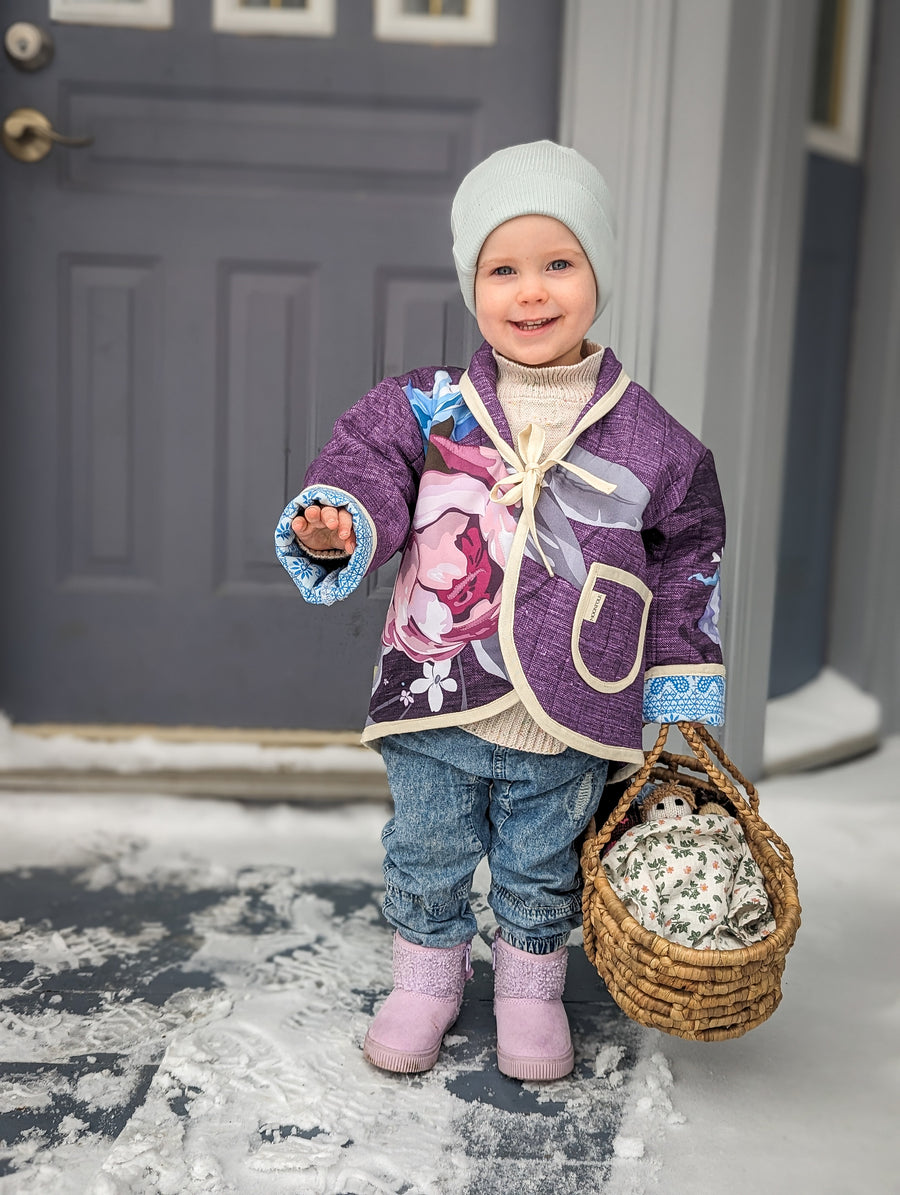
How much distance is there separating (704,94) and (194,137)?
2.69 feet

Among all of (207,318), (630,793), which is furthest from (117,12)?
(630,793)

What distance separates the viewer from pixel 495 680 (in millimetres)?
1206

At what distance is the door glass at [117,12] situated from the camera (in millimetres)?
1891

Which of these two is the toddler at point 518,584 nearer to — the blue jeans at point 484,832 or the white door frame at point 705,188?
the blue jeans at point 484,832

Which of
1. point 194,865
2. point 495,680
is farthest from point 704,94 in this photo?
point 194,865

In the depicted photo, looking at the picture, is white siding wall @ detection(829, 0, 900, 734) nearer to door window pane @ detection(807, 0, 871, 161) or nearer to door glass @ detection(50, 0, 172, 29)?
door window pane @ detection(807, 0, 871, 161)

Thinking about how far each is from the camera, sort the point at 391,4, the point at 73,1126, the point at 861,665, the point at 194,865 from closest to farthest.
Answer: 1. the point at 73,1126
2. the point at 194,865
3. the point at 391,4
4. the point at 861,665

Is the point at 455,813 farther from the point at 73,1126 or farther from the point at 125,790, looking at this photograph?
the point at 125,790

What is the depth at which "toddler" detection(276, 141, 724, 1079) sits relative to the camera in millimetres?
1196

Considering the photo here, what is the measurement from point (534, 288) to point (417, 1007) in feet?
2.58

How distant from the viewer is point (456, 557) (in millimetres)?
1219

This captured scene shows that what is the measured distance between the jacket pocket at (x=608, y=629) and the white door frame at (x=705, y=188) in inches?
29.0

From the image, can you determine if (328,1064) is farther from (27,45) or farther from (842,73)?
(842,73)

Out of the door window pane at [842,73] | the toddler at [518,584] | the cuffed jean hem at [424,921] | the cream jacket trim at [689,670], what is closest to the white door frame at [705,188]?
the door window pane at [842,73]
